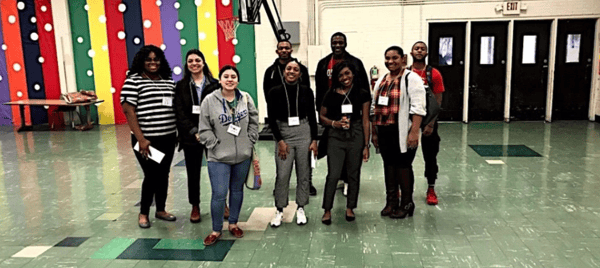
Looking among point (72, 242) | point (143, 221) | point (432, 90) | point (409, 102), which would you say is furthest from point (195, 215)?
point (432, 90)

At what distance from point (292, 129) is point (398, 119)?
32.8 inches

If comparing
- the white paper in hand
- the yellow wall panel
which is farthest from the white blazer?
the yellow wall panel

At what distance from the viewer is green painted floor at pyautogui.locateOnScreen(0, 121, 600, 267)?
298cm

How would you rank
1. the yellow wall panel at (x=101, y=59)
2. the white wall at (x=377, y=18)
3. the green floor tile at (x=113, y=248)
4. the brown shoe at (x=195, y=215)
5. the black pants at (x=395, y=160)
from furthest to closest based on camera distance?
the yellow wall panel at (x=101, y=59), the white wall at (x=377, y=18), the brown shoe at (x=195, y=215), the black pants at (x=395, y=160), the green floor tile at (x=113, y=248)

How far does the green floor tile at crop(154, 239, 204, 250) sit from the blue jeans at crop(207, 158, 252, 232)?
16cm

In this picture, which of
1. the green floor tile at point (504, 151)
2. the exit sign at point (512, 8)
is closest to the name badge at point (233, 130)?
the green floor tile at point (504, 151)

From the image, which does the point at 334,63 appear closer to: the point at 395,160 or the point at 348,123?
the point at 348,123

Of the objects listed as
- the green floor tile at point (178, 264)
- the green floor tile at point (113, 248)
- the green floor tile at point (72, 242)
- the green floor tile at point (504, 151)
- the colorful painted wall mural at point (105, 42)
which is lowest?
the green floor tile at point (178, 264)

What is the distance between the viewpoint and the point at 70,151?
22.4 ft

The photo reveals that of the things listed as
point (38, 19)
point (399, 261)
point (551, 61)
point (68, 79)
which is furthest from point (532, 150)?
point (38, 19)

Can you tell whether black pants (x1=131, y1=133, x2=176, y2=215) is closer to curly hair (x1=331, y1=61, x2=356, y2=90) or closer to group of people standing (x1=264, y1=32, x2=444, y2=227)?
group of people standing (x1=264, y1=32, x2=444, y2=227)

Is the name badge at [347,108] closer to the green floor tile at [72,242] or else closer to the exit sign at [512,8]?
the green floor tile at [72,242]

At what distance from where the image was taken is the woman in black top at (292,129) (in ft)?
11.2

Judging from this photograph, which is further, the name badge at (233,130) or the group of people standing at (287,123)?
the group of people standing at (287,123)
